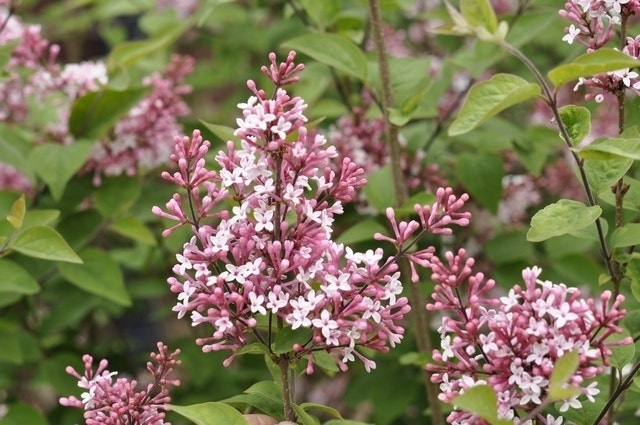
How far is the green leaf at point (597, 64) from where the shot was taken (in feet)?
3.42

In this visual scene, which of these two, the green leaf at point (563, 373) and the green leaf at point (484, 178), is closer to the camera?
the green leaf at point (563, 373)

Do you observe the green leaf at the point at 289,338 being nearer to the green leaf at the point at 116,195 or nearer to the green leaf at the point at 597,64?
the green leaf at the point at 597,64

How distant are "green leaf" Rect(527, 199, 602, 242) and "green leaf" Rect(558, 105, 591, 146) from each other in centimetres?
8

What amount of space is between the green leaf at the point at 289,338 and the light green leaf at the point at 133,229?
2.83ft

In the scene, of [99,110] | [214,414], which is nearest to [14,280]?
[99,110]

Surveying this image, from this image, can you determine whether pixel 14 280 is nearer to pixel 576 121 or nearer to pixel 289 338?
pixel 289 338

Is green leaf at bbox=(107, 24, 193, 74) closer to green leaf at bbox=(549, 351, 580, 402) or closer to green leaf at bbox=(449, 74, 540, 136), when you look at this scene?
green leaf at bbox=(449, 74, 540, 136)

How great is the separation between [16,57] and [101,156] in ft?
0.93

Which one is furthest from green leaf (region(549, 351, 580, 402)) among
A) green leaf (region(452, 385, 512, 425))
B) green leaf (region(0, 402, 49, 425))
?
green leaf (region(0, 402, 49, 425))

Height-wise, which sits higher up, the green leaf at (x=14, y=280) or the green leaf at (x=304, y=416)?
the green leaf at (x=304, y=416)

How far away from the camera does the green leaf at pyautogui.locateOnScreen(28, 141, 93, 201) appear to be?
186cm

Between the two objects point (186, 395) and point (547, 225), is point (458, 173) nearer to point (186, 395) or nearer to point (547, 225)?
point (547, 225)

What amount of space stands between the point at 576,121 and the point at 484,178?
0.72 metres

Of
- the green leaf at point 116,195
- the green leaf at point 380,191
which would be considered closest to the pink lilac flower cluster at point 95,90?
the green leaf at point 116,195
